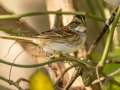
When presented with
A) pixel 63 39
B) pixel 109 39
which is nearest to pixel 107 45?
pixel 109 39

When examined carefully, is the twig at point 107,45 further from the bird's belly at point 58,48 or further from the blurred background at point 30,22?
the blurred background at point 30,22

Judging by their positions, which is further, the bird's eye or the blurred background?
the blurred background

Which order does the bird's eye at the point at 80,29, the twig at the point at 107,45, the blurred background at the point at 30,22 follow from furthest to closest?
the blurred background at the point at 30,22, the bird's eye at the point at 80,29, the twig at the point at 107,45

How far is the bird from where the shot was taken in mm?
600

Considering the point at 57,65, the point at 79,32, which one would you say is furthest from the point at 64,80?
the point at 79,32

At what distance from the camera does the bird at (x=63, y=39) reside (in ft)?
1.97

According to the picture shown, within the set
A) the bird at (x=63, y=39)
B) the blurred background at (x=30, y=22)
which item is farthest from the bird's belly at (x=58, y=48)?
the blurred background at (x=30, y=22)

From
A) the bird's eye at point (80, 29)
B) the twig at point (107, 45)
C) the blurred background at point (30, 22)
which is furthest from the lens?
the blurred background at point (30, 22)

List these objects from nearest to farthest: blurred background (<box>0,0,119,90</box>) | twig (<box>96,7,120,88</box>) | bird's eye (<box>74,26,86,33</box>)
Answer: twig (<box>96,7,120,88</box>) → bird's eye (<box>74,26,86,33</box>) → blurred background (<box>0,0,119,90</box>)

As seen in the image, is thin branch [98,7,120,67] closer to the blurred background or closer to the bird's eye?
the bird's eye

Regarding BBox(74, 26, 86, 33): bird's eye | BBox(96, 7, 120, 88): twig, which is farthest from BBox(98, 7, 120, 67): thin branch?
BBox(74, 26, 86, 33): bird's eye

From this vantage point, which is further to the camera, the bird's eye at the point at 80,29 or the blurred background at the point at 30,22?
the blurred background at the point at 30,22

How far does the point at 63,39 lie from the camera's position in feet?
2.09

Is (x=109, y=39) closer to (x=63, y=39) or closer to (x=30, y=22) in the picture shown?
(x=63, y=39)
